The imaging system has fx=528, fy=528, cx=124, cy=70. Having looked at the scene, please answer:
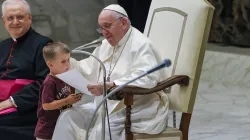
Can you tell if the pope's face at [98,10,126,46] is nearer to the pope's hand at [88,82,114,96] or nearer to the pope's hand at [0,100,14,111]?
the pope's hand at [88,82,114,96]

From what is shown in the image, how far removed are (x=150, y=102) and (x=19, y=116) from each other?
817 mm

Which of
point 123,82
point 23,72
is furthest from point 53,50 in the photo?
point 23,72

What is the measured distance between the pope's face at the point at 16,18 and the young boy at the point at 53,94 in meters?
Answer: 0.46

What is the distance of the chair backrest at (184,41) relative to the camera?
2.80 meters

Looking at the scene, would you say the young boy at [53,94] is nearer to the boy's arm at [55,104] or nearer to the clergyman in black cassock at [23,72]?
the boy's arm at [55,104]

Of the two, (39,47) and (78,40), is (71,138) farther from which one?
(78,40)

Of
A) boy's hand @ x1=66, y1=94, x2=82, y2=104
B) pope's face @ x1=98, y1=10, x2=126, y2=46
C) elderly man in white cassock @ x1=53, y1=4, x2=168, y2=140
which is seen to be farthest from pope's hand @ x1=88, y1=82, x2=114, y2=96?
pope's face @ x1=98, y1=10, x2=126, y2=46

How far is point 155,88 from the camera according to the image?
8.68 feet

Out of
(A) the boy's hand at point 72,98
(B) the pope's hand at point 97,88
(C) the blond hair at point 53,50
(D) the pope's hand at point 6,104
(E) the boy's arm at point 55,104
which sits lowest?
(D) the pope's hand at point 6,104

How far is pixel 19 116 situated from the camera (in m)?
3.09

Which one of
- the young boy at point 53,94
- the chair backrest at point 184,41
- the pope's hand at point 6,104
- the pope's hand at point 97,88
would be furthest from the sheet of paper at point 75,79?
the pope's hand at point 6,104

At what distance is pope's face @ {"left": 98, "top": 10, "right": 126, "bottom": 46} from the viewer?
269cm

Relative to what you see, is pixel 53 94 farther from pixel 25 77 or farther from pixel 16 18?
pixel 16 18

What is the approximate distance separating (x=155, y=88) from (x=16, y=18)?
0.97 m
